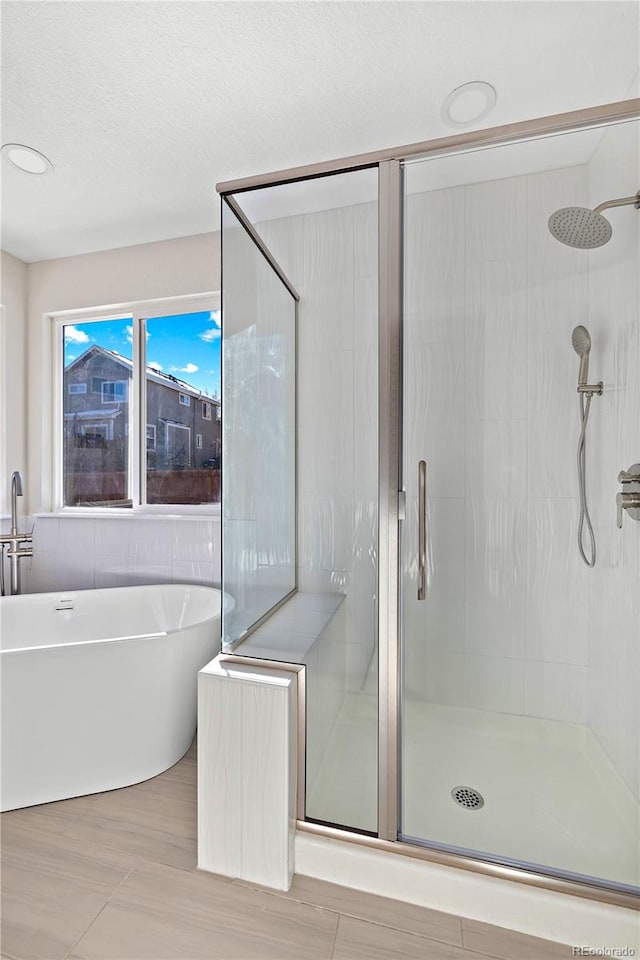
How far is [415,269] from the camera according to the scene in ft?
4.42

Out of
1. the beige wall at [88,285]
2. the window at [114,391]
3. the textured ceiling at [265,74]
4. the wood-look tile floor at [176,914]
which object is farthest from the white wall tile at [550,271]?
the window at [114,391]

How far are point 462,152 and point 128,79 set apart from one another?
1200mm

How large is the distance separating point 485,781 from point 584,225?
5.38 ft

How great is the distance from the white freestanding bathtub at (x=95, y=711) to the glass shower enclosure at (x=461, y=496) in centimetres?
59

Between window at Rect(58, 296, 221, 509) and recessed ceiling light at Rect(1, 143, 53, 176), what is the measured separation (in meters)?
0.82

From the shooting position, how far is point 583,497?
54.0 inches

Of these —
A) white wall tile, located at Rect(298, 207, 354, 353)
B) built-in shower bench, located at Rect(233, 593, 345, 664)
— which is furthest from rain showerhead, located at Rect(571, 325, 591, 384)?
built-in shower bench, located at Rect(233, 593, 345, 664)

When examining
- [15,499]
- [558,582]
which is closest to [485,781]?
[558,582]

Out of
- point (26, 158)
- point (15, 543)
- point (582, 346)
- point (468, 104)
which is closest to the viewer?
point (582, 346)

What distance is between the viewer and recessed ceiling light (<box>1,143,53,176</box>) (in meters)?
1.94

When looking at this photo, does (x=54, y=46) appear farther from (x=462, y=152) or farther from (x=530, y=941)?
(x=530, y=941)

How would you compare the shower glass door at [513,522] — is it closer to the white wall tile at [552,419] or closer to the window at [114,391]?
the white wall tile at [552,419]

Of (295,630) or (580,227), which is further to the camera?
(295,630)

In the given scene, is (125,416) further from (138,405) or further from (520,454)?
(520,454)
